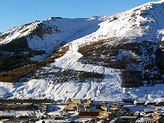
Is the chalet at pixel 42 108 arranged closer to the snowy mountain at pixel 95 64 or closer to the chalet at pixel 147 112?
the snowy mountain at pixel 95 64

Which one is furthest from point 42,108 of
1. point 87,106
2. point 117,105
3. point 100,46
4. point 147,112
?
point 100,46

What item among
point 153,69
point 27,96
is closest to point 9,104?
point 27,96

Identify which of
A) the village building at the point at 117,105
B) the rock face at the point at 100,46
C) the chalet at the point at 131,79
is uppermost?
the rock face at the point at 100,46

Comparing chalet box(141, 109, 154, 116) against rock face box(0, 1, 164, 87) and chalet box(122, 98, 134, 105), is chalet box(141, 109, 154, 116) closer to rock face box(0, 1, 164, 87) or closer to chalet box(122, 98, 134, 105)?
chalet box(122, 98, 134, 105)

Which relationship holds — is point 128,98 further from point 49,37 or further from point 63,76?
point 49,37

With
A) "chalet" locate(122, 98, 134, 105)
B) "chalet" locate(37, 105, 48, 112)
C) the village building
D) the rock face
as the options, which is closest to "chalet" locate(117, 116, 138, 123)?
the village building

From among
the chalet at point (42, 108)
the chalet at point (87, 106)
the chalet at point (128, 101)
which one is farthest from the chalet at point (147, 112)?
the chalet at point (42, 108)

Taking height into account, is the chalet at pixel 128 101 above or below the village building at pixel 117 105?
above
